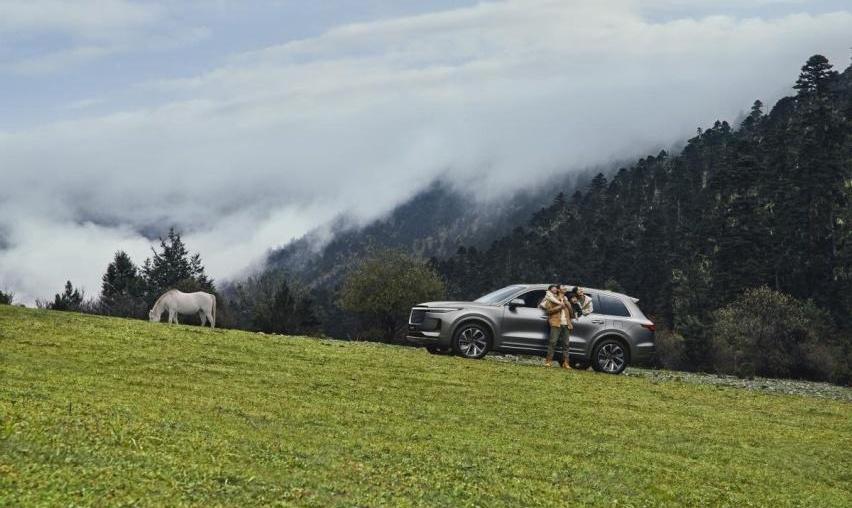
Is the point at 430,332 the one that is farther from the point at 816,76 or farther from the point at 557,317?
the point at 816,76

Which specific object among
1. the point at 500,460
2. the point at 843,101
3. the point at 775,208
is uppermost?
the point at 843,101

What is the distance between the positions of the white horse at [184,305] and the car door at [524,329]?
955cm

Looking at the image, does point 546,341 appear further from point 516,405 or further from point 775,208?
point 775,208

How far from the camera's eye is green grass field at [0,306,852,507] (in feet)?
25.2

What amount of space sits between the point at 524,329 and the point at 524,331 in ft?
0.18

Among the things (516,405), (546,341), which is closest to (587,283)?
(546,341)

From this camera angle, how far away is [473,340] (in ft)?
72.5

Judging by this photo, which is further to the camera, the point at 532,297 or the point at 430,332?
the point at 532,297

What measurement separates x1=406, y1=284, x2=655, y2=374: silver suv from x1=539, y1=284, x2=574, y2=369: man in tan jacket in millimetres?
394

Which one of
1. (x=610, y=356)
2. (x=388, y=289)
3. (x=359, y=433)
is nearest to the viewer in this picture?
(x=359, y=433)

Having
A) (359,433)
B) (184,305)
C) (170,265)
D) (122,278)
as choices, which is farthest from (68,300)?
(359,433)

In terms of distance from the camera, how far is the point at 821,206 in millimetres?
96188

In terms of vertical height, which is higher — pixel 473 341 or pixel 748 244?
pixel 748 244

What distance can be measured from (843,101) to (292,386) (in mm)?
135234
